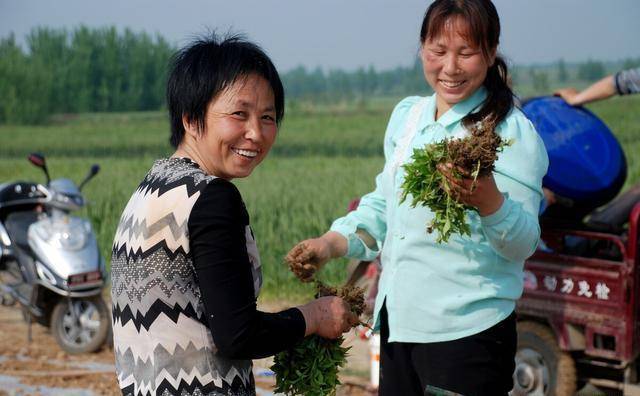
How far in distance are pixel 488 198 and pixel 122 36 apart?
9.17 meters

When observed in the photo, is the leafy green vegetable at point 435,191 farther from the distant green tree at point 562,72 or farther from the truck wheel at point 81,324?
the distant green tree at point 562,72

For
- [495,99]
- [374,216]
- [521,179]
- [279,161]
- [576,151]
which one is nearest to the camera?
Answer: [521,179]

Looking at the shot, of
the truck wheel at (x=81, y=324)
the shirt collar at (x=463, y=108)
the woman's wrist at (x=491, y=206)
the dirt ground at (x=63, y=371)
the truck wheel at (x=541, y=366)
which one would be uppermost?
the shirt collar at (x=463, y=108)

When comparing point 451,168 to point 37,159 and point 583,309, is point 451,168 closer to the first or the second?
point 583,309

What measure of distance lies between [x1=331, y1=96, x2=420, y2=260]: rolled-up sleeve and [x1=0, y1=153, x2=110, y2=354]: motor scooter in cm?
336

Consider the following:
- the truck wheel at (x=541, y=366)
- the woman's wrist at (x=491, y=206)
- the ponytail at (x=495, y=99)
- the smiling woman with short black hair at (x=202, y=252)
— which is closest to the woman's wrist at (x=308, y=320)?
the smiling woman with short black hair at (x=202, y=252)

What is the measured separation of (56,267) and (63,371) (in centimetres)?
63

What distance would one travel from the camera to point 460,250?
2590mm

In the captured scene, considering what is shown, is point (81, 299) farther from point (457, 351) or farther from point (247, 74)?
point (247, 74)

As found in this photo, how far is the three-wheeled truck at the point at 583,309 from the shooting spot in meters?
4.26

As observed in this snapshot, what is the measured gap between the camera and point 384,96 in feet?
32.9

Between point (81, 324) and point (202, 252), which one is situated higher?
point (202, 252)

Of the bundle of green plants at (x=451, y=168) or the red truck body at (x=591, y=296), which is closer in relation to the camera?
the bundle of green plants at (x=451, y=168)

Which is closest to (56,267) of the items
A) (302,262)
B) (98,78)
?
(302,262)
